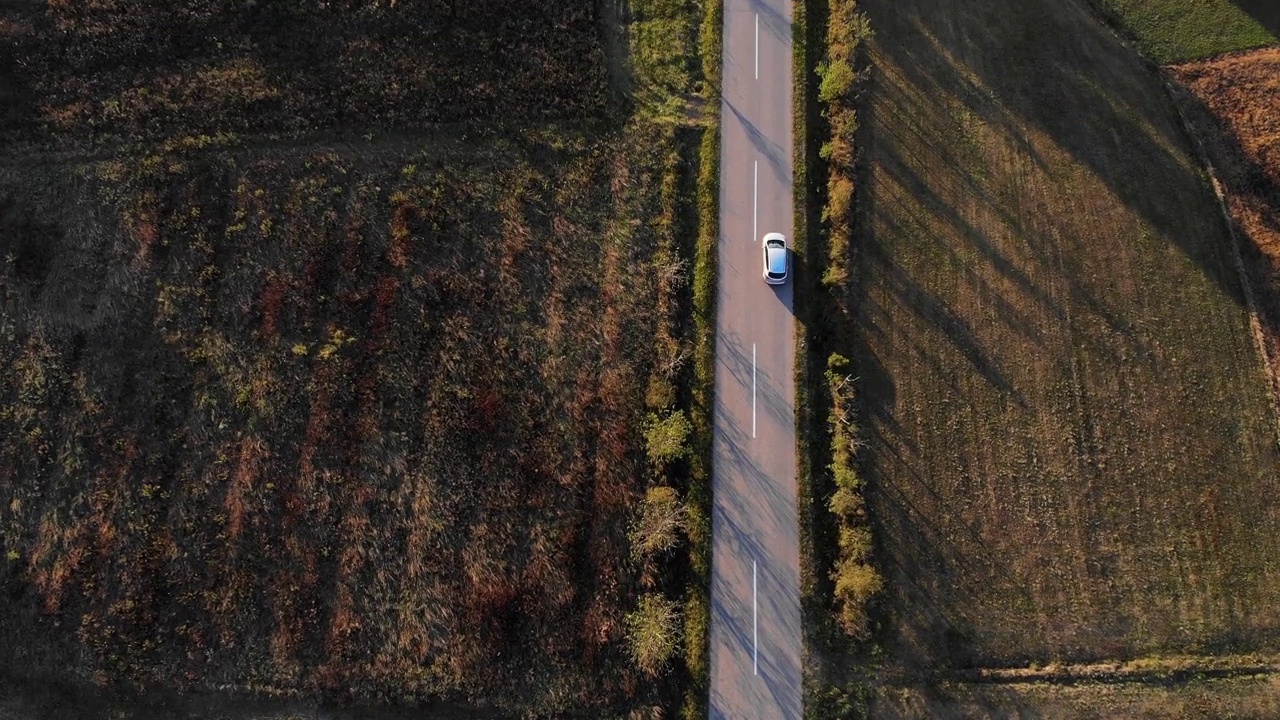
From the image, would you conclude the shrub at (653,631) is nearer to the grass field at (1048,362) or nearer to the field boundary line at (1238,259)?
the grass field at (1048,362)

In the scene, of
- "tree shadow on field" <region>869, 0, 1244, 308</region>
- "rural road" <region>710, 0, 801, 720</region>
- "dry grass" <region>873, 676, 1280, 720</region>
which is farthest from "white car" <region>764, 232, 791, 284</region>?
"dry grass" <region>873, 676, 1280, 720</region>

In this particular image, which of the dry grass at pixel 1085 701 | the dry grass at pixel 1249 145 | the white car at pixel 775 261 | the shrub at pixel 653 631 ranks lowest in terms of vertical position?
the dry grass at pixel 1085 701

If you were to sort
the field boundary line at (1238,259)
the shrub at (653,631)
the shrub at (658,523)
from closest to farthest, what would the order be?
the shrub at (653,631) < the shrub at (658,523) < the field boundary line at (1238,259)

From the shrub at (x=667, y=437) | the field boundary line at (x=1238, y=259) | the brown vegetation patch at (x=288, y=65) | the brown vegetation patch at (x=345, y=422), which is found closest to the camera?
the brown vegetation patch at (x=345, y=422)

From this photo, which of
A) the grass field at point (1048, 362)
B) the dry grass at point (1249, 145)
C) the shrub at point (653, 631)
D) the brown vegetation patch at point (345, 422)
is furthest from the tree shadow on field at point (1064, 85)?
the shrub at point (653, 631)

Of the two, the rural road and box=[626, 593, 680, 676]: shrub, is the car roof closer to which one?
the rural road

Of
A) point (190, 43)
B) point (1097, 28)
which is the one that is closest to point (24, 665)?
point (190, 43)
